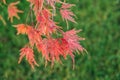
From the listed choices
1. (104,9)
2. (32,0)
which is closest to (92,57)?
(104,9)

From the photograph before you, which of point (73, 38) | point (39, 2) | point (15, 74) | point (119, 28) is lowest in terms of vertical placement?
point (15, 74)

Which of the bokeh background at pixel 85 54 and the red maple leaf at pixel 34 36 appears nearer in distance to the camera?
the red maple leaf at pixel 34 36

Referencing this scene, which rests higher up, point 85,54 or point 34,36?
point 34,36

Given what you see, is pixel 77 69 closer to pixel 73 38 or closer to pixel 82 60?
pixel 82 60

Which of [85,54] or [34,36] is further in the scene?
[85,54]

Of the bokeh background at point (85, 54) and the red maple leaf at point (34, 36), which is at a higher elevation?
the red maple leaf at point (34, 36)

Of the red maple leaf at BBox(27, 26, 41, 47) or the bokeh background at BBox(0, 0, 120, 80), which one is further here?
the bokeh background at BBox(0, 0, 120, 80)

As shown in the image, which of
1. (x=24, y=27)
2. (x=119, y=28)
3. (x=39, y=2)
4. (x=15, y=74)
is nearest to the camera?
(x=39, y=2)

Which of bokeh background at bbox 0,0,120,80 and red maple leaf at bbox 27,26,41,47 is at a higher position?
red maple leaf at bbox 27,26,41,47
